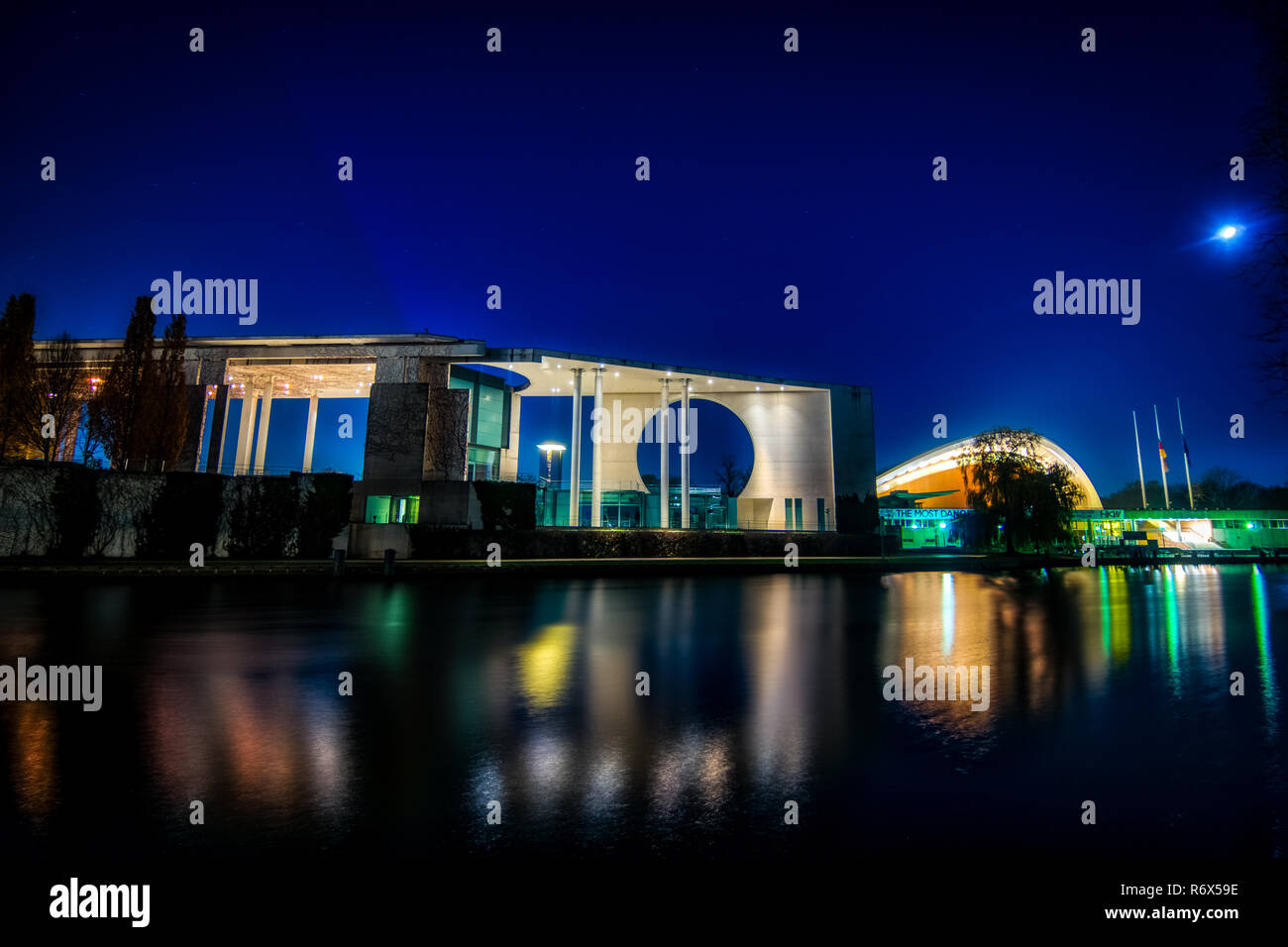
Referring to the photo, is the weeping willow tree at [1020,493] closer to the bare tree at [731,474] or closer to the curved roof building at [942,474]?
the curved roof building at [942,474]

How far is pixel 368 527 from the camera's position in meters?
29.4

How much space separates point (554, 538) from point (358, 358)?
13948mm

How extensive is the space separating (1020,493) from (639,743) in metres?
38.3

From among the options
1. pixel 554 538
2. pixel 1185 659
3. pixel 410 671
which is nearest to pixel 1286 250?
pixel 1185 659

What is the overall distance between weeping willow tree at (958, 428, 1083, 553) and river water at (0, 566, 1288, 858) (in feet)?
96.5

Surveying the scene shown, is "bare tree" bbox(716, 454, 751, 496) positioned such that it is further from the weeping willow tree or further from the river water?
the river water

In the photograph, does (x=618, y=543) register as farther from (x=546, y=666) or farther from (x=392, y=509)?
(x=546, y=666)

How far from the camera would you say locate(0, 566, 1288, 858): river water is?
3.00 metres

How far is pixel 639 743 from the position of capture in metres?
4.33

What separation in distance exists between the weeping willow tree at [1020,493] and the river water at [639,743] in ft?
96.5

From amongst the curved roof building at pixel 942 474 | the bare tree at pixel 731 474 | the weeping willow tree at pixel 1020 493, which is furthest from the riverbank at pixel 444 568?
the bare tree at pixel 731 474

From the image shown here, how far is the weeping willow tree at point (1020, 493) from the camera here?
36000 mm

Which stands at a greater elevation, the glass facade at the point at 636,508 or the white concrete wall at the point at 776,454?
the white concrete wall at the point at 776,454
